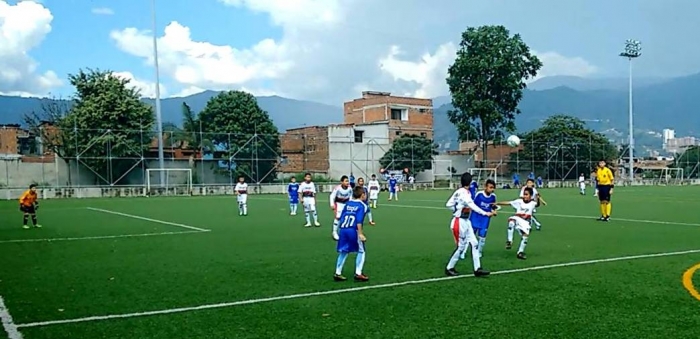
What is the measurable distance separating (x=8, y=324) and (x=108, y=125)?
4436 cm

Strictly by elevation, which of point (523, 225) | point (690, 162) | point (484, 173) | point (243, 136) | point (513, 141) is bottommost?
point (523, 225)

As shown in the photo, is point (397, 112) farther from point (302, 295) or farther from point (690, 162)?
point (302, 295)

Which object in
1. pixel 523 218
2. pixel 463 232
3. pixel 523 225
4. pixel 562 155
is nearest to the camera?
pixel 463 232

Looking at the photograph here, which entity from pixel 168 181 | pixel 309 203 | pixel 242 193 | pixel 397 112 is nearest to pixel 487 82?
pixel 397 112

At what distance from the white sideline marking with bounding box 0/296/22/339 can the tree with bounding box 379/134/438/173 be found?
5174cm

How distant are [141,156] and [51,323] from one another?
40.3 meters

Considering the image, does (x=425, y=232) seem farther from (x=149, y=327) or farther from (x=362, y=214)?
(x=149, y=327)

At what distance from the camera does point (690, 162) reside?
77.6 meters

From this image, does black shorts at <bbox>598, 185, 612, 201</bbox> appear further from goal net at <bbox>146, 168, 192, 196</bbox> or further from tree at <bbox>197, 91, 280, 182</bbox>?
→ tree at <bbox>197, 91, 280, 182</bbox>

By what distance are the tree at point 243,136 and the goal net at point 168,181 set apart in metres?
3.36

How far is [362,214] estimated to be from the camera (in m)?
10.2

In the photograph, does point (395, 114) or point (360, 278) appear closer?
point (360, 278)

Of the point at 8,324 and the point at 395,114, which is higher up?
the point at 395,114

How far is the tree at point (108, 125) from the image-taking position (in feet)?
148
